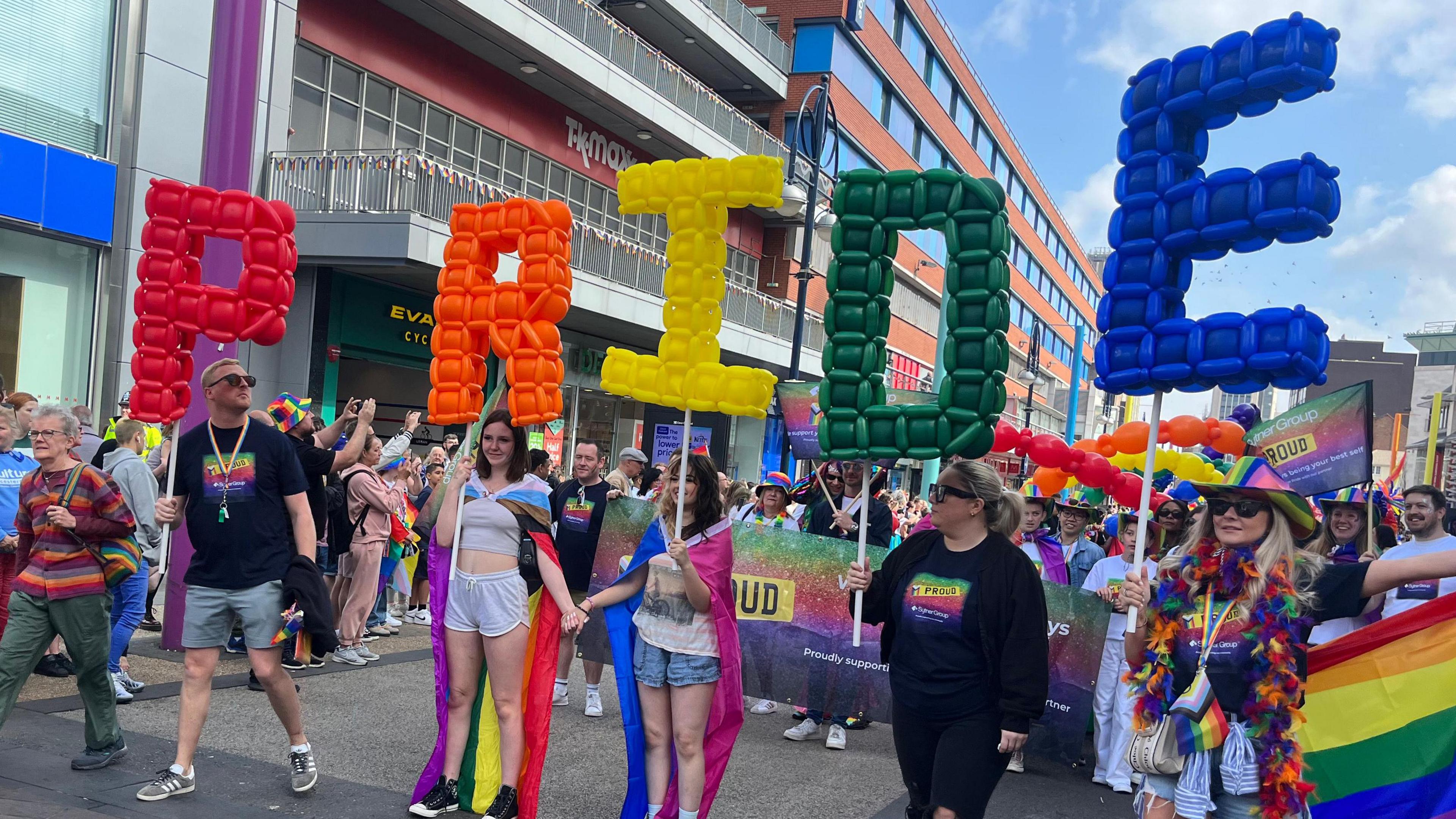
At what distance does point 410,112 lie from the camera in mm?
18562

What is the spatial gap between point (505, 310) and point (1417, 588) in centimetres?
582

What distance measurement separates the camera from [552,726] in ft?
25.3

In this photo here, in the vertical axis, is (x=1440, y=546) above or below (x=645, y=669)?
above

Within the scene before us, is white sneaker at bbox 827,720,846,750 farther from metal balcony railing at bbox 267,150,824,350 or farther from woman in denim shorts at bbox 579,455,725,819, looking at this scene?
metal balcony railing at bbox 267,150,824,350

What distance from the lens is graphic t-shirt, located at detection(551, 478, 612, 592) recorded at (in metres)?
8.09

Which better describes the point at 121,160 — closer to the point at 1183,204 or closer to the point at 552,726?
the point at 552,726

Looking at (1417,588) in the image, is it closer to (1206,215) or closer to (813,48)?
(1206,215)

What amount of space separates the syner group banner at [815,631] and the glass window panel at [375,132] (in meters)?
11.9

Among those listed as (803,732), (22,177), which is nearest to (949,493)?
(803,732)

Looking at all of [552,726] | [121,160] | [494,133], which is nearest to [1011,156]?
[494,133]

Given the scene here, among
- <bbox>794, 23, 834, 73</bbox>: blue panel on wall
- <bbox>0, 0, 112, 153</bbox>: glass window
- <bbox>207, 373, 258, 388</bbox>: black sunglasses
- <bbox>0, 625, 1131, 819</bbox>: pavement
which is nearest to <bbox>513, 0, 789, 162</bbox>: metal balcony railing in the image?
<bbox>794, 23, 834, 73</bbox>: blue panel on wall

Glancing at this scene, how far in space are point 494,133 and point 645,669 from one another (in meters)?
17.0

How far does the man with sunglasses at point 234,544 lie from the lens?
17.5ft

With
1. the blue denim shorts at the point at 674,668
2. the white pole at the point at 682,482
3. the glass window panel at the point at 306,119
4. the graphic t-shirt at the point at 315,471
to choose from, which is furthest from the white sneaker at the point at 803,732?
the glass window panel at the point at 306,119
